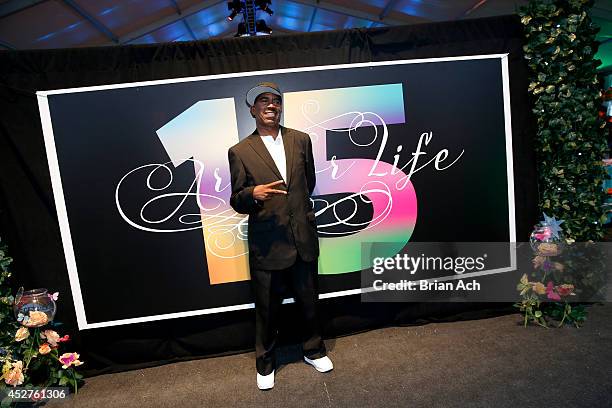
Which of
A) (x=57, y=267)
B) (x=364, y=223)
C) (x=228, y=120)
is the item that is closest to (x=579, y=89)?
(x=364, y=223)

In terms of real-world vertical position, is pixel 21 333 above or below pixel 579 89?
below

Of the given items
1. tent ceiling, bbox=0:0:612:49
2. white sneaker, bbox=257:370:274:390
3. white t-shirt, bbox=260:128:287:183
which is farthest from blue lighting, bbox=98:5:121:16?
white sneaker, bbox=257:370:274:390

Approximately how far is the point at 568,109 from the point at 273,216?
2336 millimetres

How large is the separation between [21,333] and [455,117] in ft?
10.8

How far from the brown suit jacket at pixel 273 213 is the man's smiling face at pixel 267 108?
12 cm

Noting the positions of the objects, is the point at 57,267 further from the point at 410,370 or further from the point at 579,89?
the point at 579,89

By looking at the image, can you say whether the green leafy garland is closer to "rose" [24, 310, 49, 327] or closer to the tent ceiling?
"rose" [24, 310, 49, 327]

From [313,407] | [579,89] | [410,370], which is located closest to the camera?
[313,407]

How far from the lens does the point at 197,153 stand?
2600 millimetres

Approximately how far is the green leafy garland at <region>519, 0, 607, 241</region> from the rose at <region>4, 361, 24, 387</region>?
3717 mm

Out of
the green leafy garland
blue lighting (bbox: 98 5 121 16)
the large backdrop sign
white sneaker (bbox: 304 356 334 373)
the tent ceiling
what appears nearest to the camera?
white sneaker (bbox: 304 356 334 373)

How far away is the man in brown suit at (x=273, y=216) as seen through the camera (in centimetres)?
223

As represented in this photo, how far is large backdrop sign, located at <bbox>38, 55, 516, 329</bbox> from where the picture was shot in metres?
2.53

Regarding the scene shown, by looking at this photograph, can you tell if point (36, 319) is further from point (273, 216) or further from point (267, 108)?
point (267, 108)
